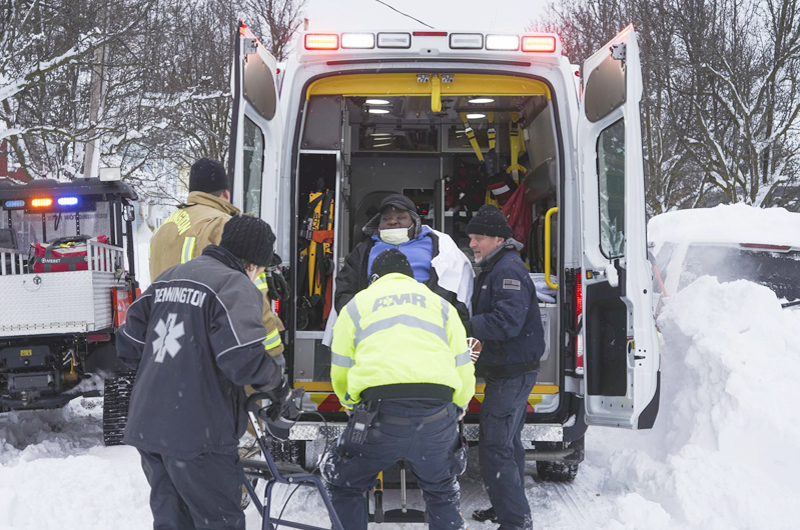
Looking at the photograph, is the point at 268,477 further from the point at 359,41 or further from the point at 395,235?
the point at 359,41

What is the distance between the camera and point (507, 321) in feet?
13.0

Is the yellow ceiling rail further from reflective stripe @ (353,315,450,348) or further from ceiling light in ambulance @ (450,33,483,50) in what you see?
reflective stripe @ (353,315,450,348)

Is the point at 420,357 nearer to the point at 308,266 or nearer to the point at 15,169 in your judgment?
the point at 308,266

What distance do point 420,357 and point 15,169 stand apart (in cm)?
1730

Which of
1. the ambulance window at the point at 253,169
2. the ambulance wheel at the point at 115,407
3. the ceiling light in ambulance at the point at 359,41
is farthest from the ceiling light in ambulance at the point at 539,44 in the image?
the ambulance wheel at the point at 115,407

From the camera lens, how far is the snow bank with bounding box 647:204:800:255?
7258 millimetres

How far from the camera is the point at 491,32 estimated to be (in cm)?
417

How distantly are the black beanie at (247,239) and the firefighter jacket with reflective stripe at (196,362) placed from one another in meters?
0.15

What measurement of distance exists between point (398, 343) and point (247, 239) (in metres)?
0.77

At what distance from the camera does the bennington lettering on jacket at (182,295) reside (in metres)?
2.73

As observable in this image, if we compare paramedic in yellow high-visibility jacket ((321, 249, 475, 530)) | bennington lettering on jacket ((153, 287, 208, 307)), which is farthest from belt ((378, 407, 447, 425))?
bennington lettering on jacket ((153, 287, 208, 307))

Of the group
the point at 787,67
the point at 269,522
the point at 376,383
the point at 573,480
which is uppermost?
the point at 787,67

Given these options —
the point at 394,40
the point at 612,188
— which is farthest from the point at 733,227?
the point at 394,40

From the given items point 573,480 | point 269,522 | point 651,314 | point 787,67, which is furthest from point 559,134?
point 787,67
